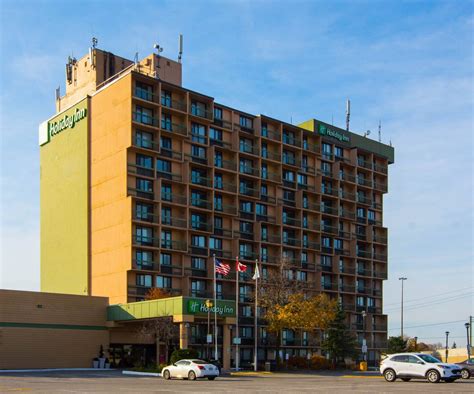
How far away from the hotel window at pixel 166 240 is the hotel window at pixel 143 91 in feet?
47.4

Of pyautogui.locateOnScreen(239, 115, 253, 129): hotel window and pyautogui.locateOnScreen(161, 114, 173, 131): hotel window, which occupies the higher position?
pyautogui.locateOnScreen(239, 115, 253, 129): hotel window

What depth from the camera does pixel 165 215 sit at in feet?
253

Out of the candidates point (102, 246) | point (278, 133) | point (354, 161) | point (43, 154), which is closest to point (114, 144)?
point (102, 246)

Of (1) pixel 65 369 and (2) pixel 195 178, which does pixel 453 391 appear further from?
(2) pixel 195 178

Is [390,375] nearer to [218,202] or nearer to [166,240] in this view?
[166,240]

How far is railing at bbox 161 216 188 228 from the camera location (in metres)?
76.7

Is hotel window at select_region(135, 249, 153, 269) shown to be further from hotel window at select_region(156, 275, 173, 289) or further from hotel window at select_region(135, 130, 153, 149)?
hotel window at select_region(135, 130, 153, 149)

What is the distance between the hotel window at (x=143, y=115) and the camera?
75.2 meters

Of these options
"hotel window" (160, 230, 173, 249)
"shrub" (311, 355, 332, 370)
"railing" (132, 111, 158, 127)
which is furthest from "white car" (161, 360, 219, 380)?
"railing" (132, 111, 158, 127)

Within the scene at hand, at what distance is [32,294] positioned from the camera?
211 feet

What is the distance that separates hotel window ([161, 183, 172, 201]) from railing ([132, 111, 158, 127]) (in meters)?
6.67

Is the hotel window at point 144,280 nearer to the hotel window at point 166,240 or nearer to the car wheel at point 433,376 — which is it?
the hotel window at point 166,240

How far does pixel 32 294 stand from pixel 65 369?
7315 millimetres

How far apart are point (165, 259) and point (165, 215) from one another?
474cm
